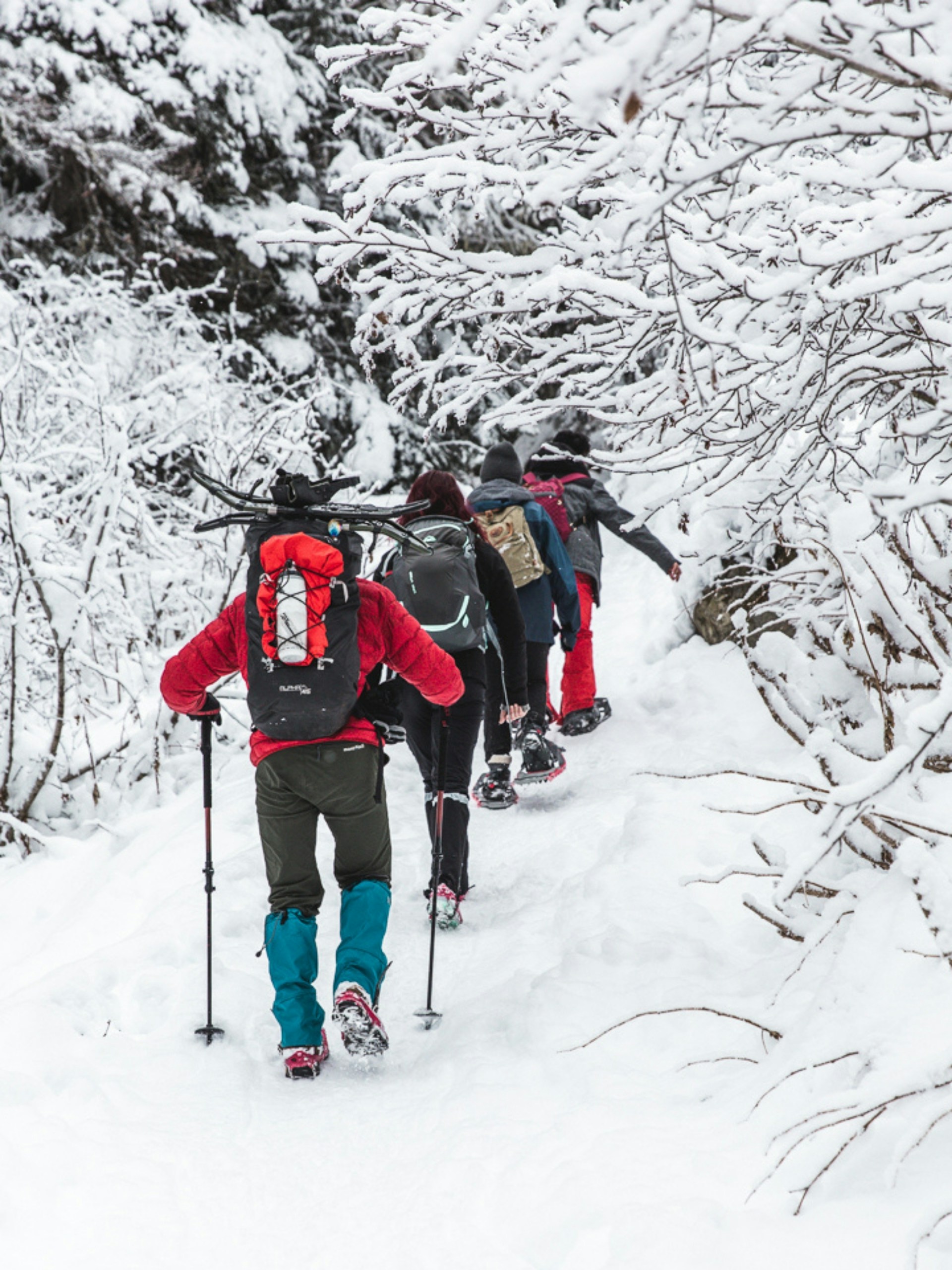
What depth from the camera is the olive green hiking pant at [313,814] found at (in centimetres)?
352

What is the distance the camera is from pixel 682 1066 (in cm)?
274

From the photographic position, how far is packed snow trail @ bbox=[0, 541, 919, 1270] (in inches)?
92.1

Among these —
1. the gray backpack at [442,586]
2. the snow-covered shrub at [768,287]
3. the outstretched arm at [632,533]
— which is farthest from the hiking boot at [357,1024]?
the outstretched arm at [632,533]

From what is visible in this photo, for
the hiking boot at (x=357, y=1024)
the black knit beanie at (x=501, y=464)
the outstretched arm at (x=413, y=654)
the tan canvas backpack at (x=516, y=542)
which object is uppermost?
the black knit beanie at (x=501, y=464)

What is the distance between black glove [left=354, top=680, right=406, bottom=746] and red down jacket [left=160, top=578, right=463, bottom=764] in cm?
4

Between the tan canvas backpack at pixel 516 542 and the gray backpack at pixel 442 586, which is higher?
the tan canvas backpack at pixel 516 542

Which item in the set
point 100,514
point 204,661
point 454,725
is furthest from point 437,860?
point 100,514

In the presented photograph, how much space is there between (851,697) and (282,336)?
9997mm

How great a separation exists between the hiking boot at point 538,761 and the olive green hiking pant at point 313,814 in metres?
2.54

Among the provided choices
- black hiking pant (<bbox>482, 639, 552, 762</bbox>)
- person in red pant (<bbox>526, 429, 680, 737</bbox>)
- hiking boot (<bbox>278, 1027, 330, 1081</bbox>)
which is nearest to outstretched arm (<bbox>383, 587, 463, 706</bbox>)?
hiking boot (<bbox>278, 1027, 330, 1081</bbox>)

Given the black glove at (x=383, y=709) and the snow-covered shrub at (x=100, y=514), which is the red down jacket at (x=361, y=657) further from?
the snow-covered shrub at (x=100, y=514)

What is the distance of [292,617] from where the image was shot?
3.27m

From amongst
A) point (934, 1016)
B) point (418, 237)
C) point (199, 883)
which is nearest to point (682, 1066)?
point (934, 1016)

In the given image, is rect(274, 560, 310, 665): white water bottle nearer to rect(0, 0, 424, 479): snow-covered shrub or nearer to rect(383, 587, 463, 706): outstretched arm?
rect(383, 587, 463, 706): outstretched arm
